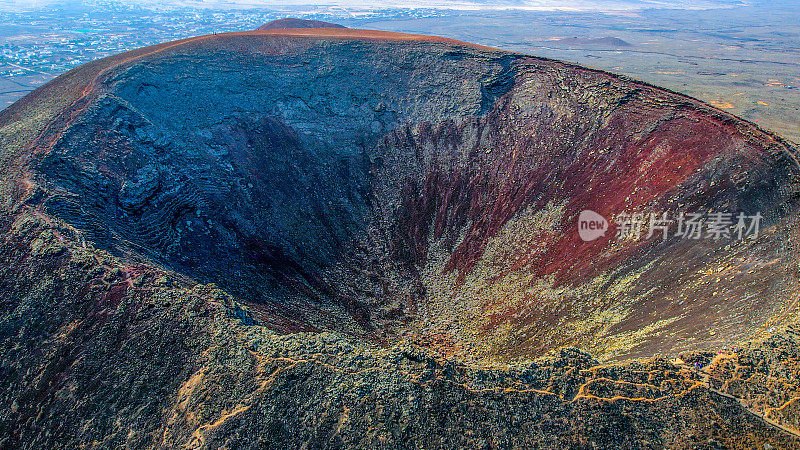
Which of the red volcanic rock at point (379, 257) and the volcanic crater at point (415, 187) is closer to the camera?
the red volcanic rock at point (379, 257)

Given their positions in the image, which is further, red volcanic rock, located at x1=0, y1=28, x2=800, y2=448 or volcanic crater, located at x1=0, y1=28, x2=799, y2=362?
volcanic crater, located at x1=0, y1=28, x2=799, y2=362

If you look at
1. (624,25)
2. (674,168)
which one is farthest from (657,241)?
(624,25)

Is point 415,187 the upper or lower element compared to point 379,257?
upper

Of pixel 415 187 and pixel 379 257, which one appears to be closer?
pixel 379 257
